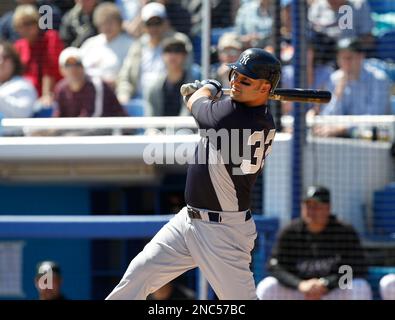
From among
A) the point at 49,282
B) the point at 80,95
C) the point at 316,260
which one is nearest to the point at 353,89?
the point at 316,260

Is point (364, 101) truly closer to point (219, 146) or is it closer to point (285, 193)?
point (285, 193)

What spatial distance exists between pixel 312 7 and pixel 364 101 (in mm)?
916

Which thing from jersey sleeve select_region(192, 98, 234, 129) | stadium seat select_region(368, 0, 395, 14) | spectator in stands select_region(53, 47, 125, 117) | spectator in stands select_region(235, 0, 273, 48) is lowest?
jersey sleeve select_region(192, 98, 234, 129)

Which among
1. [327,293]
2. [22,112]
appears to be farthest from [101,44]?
[327,293]

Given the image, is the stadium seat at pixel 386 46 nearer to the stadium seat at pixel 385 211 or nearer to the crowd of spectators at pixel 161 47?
the crowd of spectators at pixel 161 47

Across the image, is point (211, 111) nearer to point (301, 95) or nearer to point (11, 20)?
point (301, 95)

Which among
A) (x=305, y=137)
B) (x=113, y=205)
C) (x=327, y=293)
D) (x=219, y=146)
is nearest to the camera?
(x=219, y=146)

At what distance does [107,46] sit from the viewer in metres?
9.50

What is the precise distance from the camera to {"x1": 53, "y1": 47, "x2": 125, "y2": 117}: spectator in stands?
900 centimetres

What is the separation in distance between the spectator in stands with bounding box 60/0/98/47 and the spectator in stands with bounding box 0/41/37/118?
489 millimetres

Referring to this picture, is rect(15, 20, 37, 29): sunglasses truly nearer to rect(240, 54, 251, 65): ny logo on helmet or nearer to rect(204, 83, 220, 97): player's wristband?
rect(204, 83, 220, 97): player's wristband

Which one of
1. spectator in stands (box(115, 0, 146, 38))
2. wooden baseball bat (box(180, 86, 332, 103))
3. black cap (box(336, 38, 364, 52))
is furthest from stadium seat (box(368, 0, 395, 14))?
wooden baseball bat (box(180, 86, 332, 103))

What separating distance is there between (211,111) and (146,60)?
349 centimetres

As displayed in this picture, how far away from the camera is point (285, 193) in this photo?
8750mm
